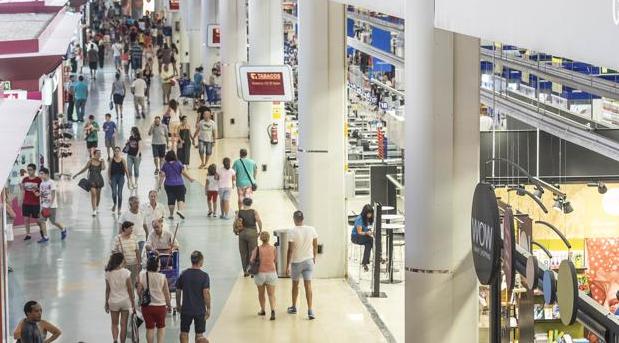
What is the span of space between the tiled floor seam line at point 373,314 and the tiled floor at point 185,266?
8cm

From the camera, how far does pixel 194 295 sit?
1376 cm

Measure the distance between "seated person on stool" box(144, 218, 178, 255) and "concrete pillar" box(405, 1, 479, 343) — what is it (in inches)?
150

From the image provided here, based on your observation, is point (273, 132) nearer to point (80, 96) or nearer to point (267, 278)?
point (80, 96)

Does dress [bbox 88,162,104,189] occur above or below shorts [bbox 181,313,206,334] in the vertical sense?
above

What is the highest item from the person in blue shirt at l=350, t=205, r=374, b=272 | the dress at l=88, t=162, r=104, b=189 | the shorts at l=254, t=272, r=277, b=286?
the dress at l=88, t=162, r=104, b=189

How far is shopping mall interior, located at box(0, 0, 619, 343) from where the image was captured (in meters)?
11.2

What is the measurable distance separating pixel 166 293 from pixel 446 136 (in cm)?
360

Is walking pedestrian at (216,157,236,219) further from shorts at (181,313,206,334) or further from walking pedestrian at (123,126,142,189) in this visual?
shorts at (181,313,206,334)

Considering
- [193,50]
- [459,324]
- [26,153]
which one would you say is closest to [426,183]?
[459,324]

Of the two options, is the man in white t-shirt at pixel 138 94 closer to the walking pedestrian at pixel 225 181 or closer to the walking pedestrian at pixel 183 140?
the walking pedestrian at pixel 183 140

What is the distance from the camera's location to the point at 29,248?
20172 mm

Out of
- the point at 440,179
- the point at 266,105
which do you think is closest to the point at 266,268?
the point at 440,179

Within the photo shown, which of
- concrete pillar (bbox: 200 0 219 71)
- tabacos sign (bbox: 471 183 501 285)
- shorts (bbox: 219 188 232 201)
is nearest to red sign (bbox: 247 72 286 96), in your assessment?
shorts (bbox: 219 188 232 201)

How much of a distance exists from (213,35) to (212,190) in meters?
15.6
